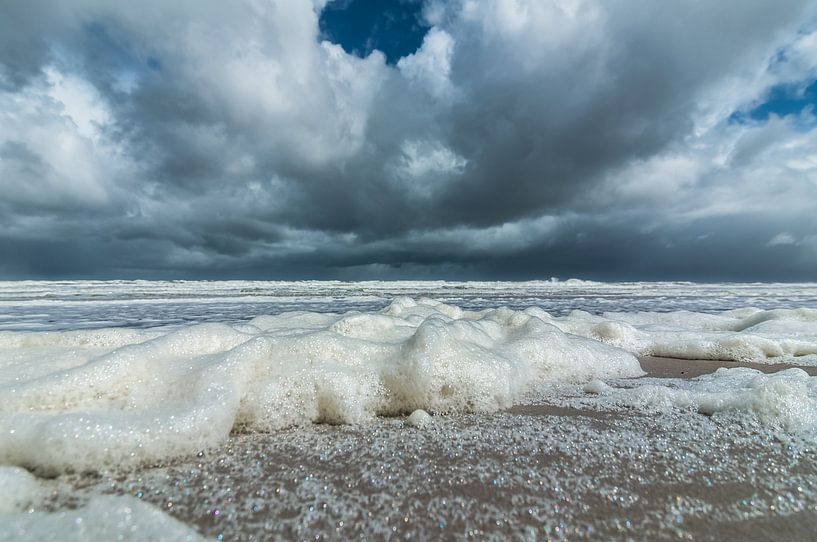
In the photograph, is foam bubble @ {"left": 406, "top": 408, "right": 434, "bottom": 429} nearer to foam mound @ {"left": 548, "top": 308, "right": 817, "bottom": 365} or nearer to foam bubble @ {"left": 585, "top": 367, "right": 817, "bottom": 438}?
foam bubble @ {"left": 585, "top": 367, "right": 817, "bottom": 438}

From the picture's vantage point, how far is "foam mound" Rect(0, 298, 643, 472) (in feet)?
6.56

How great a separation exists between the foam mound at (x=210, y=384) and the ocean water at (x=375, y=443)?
0.04 feet

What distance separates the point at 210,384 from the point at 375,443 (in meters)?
1.11

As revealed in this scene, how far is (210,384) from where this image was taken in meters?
2.52

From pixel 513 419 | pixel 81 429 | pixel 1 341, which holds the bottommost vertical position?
pixel 513 419

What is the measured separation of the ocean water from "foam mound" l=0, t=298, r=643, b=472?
0.04 feet

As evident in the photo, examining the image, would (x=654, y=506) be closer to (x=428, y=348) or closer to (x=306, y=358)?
(x=428, y=348)

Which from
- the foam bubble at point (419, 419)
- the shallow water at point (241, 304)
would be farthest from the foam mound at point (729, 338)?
the foam bubble at point (419, 419)

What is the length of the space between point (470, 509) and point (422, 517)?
197 millimetres

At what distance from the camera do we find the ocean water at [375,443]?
1498 millimetres

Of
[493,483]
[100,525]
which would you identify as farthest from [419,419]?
[100,525]

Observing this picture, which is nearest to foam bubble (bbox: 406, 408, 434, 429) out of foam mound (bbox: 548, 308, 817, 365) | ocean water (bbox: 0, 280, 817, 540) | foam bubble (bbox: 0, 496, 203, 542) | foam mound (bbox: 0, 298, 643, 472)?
ocean water (bbox: 0, 280, 817, 540)

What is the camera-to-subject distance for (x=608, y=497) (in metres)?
1.64

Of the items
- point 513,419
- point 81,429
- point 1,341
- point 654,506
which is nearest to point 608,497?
point 654,506
